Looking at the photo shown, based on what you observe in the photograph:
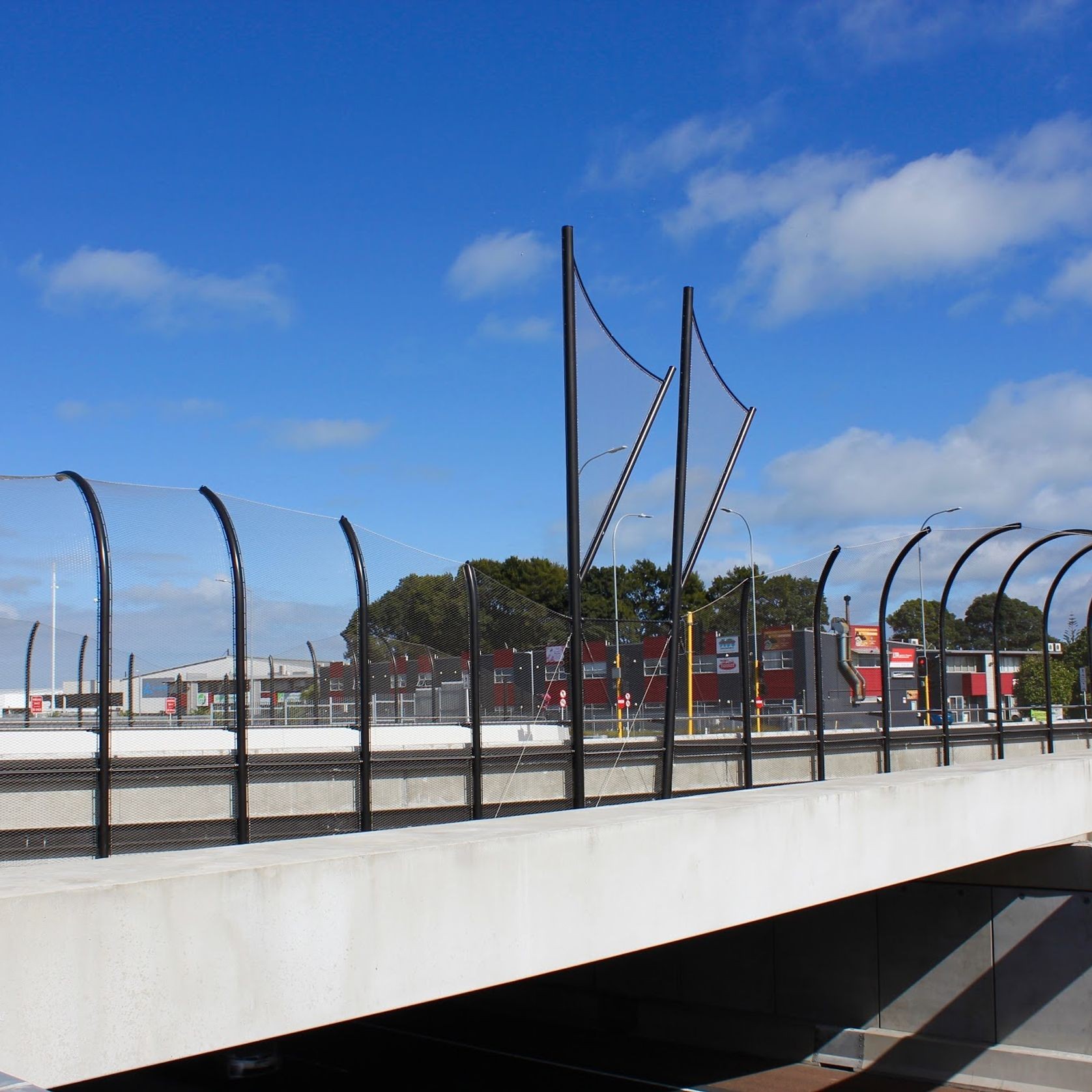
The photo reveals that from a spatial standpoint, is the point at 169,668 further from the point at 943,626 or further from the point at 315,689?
the point at 943,626

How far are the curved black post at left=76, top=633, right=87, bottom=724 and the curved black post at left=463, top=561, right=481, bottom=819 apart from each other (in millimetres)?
3172

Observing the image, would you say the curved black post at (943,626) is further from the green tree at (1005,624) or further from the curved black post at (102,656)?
the curved black post at (102,656)

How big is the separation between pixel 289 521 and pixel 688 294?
6.87m

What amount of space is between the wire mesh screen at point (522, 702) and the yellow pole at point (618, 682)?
107cm

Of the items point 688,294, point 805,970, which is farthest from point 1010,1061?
point 688,294

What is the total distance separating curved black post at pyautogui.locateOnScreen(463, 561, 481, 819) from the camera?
10.4 m

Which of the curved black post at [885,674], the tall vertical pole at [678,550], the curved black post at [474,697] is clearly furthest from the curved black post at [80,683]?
the curved black post at [885,674]

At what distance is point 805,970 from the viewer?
62.9 feet

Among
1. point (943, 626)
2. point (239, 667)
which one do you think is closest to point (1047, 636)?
point (943, 626)

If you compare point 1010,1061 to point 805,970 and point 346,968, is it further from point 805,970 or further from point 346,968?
point 346,968

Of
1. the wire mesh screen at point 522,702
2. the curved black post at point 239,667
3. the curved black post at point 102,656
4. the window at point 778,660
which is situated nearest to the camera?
the curved black post at point 102,656

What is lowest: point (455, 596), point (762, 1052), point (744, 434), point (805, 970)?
point (762, 1052)

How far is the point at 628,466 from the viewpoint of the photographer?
1520 cm

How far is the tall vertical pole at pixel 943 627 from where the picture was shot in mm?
16953
